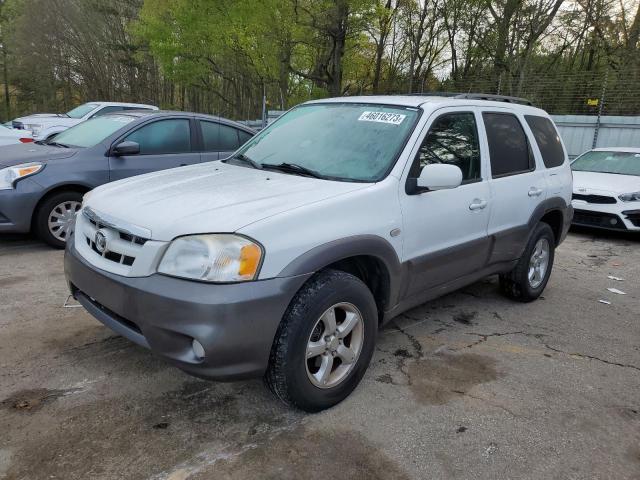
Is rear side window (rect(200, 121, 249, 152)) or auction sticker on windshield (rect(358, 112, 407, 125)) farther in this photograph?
rear side window (rect(200, 121, 249, 152))

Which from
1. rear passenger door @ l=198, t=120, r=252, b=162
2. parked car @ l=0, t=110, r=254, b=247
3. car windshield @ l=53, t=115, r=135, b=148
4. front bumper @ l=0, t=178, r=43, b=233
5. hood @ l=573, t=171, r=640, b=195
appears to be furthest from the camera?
hood @ l=573, t=171, r=640, b=195

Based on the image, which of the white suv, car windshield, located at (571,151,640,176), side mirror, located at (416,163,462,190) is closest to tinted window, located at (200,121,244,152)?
the white suv

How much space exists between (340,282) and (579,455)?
1.50 metres

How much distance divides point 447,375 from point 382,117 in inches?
69.9

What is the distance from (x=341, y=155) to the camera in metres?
3.29

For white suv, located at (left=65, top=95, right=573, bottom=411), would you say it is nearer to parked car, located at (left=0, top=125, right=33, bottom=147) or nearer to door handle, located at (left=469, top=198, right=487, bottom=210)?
door handle, located at (left=469, top=198, right=487, bottom=210)

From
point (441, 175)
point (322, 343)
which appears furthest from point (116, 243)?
point (441, 175)

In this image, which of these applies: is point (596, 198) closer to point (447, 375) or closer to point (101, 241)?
point (447, 375)

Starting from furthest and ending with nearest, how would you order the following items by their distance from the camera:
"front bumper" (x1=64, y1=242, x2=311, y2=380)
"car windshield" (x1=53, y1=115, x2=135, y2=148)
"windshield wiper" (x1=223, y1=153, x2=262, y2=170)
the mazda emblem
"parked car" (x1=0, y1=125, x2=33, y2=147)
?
"parked car" (x1=0, y1=125, x2=33, y2=147) → "car windshield" (x1=53, y1=115, x2=135, y2=148) → "windshield wiper" (x1=223, y1=153, x2=262, y2=170) → the mazda emblem → "front bumper" (x1=64, y1=242, x2=311, y2=380)

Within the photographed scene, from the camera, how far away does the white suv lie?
2326 millimetres

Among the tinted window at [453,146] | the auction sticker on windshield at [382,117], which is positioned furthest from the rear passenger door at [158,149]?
the tinted window at [453,146]

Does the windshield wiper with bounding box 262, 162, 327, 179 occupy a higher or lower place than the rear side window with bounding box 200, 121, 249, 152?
lower

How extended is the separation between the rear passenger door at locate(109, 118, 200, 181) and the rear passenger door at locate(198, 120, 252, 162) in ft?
0.49

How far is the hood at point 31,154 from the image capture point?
5520mm
